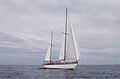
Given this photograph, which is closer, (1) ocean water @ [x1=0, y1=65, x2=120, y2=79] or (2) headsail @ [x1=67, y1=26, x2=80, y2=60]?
(1) ocean water @ [x1=0, y1=65, x2=120, y2=79]

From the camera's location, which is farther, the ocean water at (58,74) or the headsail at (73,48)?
the headsail at (73,48)

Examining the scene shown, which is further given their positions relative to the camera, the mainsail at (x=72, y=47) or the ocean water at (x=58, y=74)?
the mainsail at (x=72, y=47)

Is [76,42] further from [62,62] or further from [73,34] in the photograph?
[62,62]

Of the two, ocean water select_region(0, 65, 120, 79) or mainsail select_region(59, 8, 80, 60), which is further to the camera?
mainsail select_region(59, 8, 80, 60)

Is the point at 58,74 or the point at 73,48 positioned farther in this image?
the point at 73,48

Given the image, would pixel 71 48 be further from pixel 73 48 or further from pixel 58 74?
pixel 58 74

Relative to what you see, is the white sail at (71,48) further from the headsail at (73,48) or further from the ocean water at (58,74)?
the ocean water at (58,74)

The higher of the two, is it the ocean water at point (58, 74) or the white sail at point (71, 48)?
the white sail at point (71, 48)

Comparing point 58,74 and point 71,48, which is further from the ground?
point 71,48

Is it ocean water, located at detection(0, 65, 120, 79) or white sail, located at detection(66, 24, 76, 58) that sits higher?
white sail, located at detection(66, 24, 76, 58)

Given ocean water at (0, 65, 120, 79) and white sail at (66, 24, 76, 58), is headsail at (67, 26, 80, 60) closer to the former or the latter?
white sail at (66, 24, 76, 58)

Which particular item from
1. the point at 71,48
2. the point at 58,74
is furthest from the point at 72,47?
the point at 58,74

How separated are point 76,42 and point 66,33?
6.38 m

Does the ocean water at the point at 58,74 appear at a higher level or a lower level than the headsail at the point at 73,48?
lower
